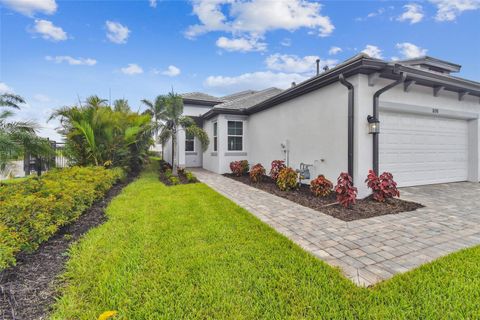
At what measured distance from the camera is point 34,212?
312cm

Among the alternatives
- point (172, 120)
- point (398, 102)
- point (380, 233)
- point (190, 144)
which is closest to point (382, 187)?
point (380, 233)

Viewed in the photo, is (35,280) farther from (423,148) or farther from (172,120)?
(423,148)

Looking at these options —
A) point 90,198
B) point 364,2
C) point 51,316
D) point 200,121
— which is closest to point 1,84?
point 90,198

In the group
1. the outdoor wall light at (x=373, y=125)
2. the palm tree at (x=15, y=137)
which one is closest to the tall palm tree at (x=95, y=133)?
the palm tree at (x=15, y=137)

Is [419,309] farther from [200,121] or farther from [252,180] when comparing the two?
[200,121]

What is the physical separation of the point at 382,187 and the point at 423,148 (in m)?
3.38

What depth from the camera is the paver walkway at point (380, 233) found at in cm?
267

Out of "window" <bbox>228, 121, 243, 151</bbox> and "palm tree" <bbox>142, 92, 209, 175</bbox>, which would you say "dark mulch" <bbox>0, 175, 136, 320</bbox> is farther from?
"window" <bbox>228, 121, 243, 151</bbox>

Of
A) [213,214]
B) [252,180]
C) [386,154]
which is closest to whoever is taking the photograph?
[213,214]

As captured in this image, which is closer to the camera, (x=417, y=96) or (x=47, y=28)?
(x=417, y=96)

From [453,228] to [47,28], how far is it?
40.5 feet

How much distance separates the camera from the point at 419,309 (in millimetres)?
1881

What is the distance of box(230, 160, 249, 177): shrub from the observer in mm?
10467

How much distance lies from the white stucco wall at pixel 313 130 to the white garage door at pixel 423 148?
1.36 meters
